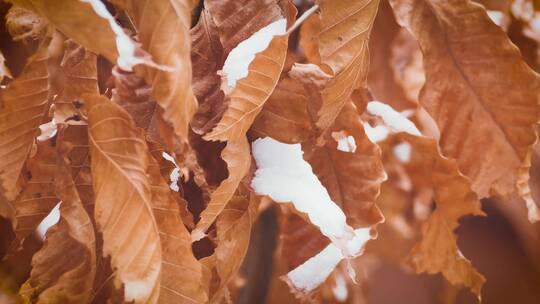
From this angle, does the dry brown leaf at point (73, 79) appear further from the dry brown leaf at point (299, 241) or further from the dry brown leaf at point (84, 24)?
the dry brown leaf at point (299, 241)

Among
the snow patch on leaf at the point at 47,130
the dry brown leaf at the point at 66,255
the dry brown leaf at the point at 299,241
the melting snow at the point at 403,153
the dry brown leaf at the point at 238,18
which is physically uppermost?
the dry brown leaf at the point at 238,18

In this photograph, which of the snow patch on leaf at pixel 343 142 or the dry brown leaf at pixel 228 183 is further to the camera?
the snow patch on leaf at pixel 343 142

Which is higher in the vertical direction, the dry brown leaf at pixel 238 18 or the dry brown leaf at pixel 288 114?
the dry brown leaf at pixel 238 18

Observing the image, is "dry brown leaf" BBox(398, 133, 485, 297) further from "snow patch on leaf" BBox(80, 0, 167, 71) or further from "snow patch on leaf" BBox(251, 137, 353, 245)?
"snow patch on leaf" BBox(80, 0, 167, 71)

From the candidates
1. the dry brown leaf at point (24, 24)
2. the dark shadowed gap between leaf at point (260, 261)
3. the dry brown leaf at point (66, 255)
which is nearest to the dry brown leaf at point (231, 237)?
the dry brown leaf at point (66, 255)

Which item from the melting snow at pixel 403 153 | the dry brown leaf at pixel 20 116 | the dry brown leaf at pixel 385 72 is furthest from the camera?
the melting snow at pixel 403 153

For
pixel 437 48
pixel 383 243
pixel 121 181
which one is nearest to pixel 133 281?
pixel 121 181

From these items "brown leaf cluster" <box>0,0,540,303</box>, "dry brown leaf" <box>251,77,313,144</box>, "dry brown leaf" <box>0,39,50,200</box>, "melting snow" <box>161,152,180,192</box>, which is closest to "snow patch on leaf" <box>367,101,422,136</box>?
"brown leaf cluster" <box>0,0,540,303</box>
